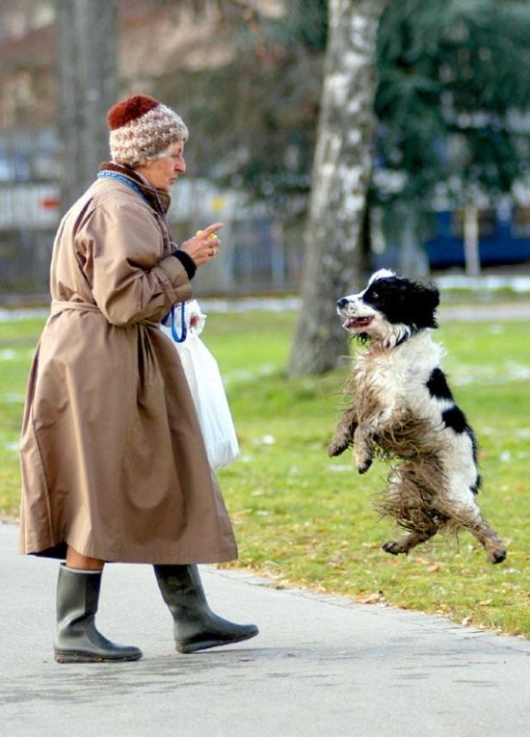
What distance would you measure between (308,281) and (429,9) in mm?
19619

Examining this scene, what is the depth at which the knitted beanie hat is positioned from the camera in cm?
631

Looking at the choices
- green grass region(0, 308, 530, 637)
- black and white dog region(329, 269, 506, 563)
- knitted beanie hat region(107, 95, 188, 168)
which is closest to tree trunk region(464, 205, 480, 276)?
green grass region(0, 308, 530, 637)

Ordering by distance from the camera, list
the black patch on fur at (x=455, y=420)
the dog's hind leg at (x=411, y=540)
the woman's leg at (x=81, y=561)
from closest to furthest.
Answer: the woman's leg at (x=81, y=561), the black patch on fur at (x=455, y=420), the dog's hind leg at (x=411, y=540)

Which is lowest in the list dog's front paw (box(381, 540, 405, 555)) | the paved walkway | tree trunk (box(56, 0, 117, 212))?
the paved walkway

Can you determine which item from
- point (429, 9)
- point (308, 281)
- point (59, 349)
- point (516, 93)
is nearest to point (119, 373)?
point (59, 349)

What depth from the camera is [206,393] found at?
6.57m

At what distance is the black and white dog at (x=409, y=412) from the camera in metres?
6.48

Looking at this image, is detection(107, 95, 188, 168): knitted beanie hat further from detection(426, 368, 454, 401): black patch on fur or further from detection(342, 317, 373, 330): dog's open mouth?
detection(426, 368, 454, 401): black patch on fur

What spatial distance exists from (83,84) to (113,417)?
18.5 metres

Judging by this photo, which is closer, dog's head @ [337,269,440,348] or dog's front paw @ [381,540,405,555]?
dog's head @ [337,269,440,348]

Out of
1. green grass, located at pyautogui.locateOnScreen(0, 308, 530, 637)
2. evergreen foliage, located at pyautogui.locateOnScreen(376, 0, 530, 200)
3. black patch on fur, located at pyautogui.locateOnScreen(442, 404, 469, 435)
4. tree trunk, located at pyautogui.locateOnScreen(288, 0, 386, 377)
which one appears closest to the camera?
black patch on fur, located at pyautogui.locateOnScreen(442, 404, 469, 435)

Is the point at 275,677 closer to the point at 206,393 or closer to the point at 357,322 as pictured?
the point at 206,393

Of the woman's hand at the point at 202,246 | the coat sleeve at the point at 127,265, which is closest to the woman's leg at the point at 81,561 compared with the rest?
the coat sleeve at the point at 127,265

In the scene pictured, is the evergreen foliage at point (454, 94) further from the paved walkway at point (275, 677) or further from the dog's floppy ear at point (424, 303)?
the dog's floppy ear at point (424, 303)
